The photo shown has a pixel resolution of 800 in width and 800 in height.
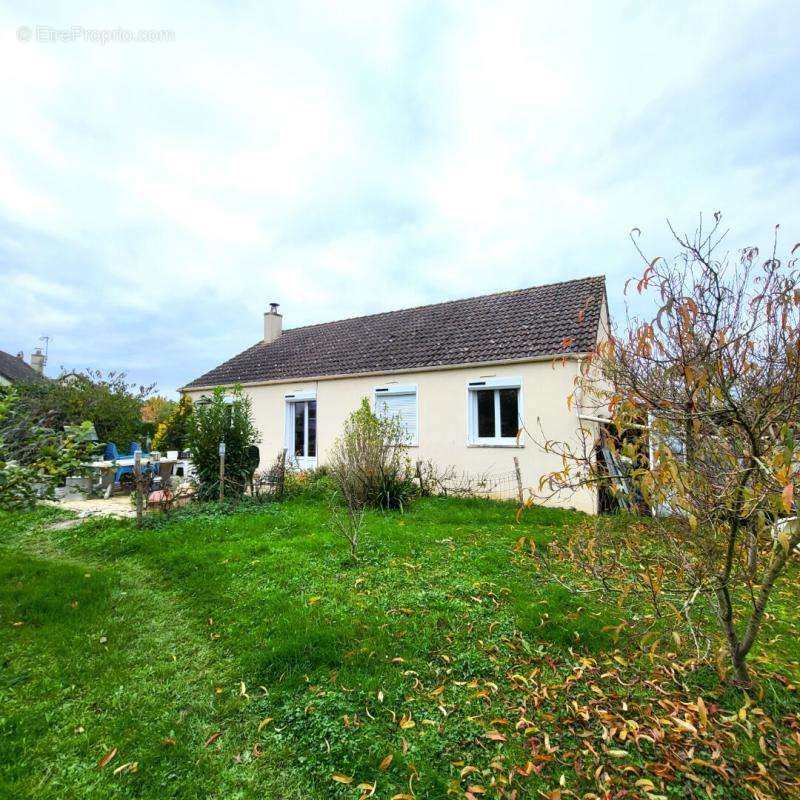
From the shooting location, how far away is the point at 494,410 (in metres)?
11.1

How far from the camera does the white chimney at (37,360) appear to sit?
38812 millimetres

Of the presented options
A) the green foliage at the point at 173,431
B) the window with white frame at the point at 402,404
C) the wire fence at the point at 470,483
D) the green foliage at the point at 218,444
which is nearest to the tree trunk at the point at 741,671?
the wire fence at the point at 470,483

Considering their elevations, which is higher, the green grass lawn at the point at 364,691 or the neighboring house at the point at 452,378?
the neighboring house at the point at 452,378

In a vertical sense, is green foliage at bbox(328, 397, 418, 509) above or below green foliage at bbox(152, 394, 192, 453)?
below

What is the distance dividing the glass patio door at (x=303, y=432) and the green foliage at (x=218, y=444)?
3.77 m

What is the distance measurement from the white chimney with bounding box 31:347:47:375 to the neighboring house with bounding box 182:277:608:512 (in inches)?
1325

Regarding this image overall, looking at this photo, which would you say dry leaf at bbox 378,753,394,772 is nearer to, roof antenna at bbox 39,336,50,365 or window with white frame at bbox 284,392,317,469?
window with white frame at bbox 284,392,317,469

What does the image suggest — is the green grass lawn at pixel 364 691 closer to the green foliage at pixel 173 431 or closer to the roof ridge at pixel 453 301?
the roof ridge at pixel 453 301

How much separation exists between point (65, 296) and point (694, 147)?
941 inches

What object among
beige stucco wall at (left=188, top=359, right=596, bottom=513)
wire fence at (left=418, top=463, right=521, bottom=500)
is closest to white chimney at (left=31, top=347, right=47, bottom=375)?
beige stucco wall at (left=188, top=359, right=596, bottom=513)

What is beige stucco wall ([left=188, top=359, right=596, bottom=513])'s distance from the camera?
32.8 feet

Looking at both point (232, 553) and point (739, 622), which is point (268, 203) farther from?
point (739, 622)

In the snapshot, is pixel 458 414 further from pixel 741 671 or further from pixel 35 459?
pixel 35 459

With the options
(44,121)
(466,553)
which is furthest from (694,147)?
(44,121)
